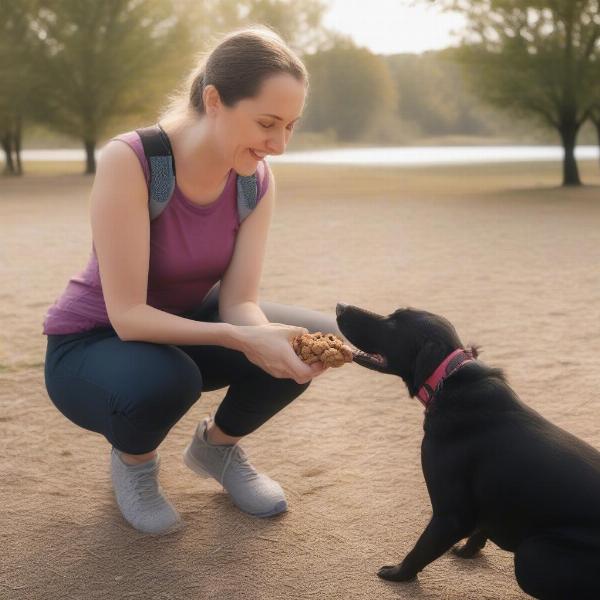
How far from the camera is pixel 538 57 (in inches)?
666

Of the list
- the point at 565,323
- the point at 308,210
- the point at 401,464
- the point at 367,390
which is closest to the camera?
the point at 401,464

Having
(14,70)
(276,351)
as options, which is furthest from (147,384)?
(14,70)

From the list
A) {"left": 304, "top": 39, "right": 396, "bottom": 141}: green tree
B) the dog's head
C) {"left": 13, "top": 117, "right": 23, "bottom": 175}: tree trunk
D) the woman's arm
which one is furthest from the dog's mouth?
{"left": 304, "top": 39, "right": 396, "bottom": 141}: green tree

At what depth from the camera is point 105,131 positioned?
2758cm

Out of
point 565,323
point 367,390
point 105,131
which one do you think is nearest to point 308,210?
point 565,323

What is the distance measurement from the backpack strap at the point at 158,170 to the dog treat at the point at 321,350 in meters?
0.62

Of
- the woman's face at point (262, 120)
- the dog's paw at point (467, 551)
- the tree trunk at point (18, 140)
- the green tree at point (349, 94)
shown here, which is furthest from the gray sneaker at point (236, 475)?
the green tree at point (349, 94)

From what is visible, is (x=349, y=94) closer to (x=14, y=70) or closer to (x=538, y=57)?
(x=14, y=70)

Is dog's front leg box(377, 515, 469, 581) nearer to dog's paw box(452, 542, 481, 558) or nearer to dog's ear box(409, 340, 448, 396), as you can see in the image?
dog's paw box(452, 542, 481, 558)

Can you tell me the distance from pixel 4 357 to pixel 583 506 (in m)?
3.51

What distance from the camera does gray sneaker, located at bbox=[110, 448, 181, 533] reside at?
2.62 m

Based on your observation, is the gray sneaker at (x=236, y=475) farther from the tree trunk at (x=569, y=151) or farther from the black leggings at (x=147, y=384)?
the tree trunk at (x=569, y=151)

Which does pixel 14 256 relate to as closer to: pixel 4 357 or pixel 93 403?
pixel 4 357

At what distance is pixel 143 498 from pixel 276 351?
0.69m
